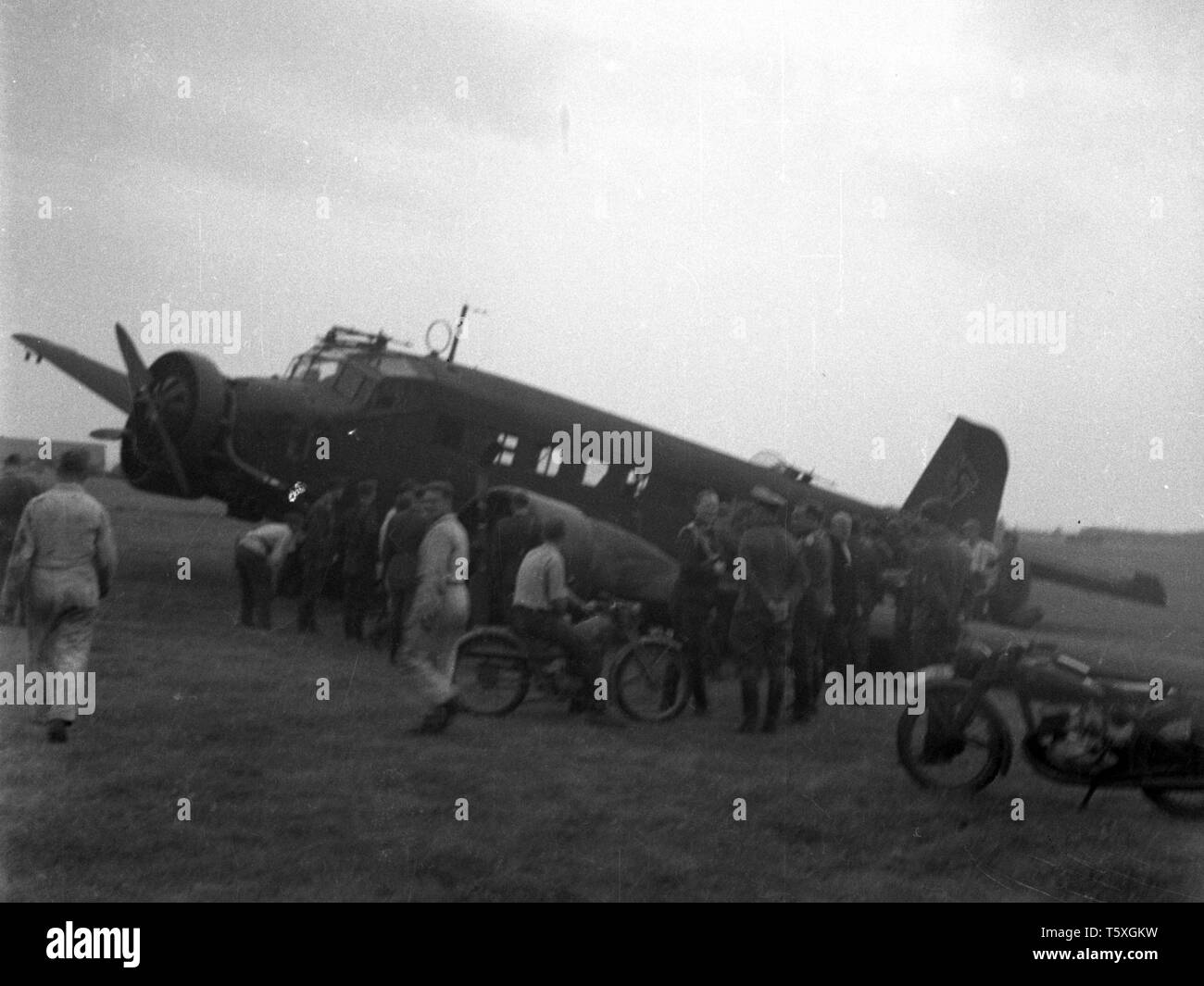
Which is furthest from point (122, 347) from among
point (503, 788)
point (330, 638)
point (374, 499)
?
point (503, 788)

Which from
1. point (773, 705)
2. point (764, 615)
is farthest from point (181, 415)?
point (773, 705)

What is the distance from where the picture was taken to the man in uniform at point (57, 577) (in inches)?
311

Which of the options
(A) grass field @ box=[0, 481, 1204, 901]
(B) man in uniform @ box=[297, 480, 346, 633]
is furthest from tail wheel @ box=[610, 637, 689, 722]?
(B) man in uniform @ box=[297, 480, 346, 633]

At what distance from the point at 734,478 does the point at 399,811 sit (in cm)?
944

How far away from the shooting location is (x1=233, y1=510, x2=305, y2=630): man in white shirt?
1209cm

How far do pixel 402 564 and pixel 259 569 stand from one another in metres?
1.82

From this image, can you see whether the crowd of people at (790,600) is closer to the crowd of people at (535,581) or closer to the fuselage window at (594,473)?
the crowd of people at (535,581)

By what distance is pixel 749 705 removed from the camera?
960 centimetres

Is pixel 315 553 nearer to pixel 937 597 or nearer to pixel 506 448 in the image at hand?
pixel 506 448

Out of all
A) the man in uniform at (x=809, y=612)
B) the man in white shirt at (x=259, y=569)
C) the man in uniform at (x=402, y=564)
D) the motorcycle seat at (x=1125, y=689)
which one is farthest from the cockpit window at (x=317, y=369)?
the motorcycle seat at (x=1125, y=689)

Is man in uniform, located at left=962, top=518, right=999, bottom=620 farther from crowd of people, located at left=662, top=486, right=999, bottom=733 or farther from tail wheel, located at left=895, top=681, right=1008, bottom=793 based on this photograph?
tail wheel, located at left=895, top=681, right=1008, bottom=793

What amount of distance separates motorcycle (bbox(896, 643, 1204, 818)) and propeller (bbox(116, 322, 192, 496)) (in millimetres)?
9140

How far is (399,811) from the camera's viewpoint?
277 inches
